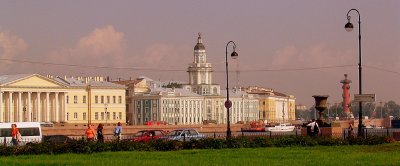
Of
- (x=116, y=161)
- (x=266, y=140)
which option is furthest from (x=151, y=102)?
(x=116, y=161)

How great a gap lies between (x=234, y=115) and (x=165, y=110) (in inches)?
954

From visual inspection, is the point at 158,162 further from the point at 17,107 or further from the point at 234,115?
the point at 234,115

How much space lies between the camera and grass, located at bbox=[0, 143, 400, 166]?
81.6 ft

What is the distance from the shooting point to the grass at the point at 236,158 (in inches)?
979

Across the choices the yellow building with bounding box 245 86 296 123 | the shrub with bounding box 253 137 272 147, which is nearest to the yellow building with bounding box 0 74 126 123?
the yellow building with bounding box 245 86 296 123

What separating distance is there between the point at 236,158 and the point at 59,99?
322ft

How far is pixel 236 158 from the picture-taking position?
88.4 ft

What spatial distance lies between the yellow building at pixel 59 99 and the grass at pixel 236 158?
285 feet

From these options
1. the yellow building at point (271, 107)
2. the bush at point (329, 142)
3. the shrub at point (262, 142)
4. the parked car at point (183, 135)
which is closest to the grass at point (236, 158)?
the bush at point (329, 142)

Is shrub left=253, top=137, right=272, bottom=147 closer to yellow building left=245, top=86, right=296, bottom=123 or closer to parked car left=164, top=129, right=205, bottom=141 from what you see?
parked car left=164, top=129, right=205, bottom=141

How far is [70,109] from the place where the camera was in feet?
417

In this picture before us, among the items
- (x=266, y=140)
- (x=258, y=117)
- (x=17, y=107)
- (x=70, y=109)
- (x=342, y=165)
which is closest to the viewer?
(x=342, y=165)

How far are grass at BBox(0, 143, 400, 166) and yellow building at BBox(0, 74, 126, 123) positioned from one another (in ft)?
285

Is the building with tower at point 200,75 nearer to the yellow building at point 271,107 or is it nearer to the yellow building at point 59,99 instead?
the yellow building at point 271,107
